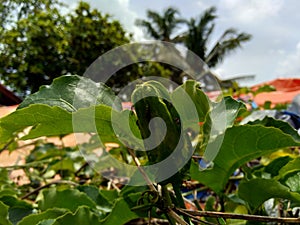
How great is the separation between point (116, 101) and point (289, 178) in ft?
0.68

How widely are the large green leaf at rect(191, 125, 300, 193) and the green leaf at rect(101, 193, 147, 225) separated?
84mm

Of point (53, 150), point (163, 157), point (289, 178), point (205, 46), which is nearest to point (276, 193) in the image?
point (289, 178)

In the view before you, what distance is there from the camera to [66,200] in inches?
20.8

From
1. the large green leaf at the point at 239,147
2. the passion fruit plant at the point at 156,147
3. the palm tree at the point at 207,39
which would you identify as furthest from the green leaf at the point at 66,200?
the palm tree at the point at 207,39

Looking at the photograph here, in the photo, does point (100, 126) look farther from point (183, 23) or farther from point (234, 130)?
point (183, 23)

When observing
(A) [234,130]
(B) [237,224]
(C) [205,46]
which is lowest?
(B) [237,224]

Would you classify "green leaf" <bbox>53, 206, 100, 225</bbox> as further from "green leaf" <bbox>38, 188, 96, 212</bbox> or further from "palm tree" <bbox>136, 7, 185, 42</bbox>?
"palm tree" <bbox>136, 7, 185, 42</bbox>

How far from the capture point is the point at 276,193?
1.49 ft

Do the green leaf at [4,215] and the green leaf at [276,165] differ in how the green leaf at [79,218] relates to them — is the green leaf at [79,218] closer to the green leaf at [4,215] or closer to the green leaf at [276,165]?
the green leaf at [4,215]

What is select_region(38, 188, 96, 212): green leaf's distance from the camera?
0.52m

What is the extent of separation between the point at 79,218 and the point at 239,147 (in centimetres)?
17

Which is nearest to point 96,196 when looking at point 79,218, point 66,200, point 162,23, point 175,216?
point 66,200

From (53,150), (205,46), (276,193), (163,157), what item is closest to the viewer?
(163,157)

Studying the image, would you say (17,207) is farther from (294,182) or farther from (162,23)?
(162,23)
